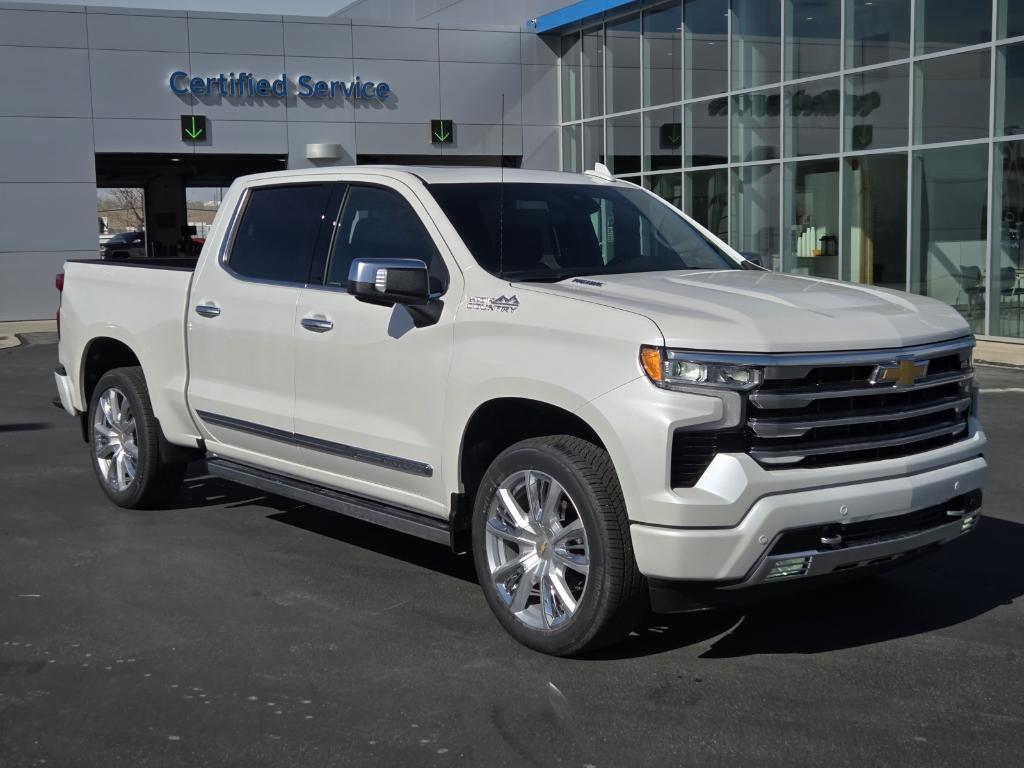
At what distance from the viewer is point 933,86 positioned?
18.3 metres

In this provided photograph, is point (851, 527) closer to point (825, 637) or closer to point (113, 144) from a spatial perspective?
point (825, 637)

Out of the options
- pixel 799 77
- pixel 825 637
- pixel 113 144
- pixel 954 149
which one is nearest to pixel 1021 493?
pixel 825 637

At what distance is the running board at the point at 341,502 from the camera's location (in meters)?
5.36

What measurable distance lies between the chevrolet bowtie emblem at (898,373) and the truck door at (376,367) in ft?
5.66

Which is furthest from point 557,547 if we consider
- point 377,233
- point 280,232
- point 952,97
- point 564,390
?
point 952,97

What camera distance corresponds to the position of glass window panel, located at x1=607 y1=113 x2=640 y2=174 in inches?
1053

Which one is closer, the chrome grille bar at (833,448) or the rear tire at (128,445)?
the chrome grille bar at (833,448)

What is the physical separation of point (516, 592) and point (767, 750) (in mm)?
1339

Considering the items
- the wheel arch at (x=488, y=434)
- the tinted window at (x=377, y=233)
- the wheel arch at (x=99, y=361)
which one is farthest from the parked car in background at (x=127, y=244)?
the wheel arch at (x=488, y=434)

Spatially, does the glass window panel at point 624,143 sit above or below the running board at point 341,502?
above

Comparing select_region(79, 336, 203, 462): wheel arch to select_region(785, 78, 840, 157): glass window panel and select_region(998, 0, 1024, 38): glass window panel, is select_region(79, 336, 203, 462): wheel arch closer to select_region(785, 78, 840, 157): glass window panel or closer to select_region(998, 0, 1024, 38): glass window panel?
select_region(998, 0, 1024, 38): glass window panel

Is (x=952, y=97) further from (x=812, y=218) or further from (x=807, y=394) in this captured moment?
(x=807, y=394)

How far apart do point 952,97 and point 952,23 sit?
105cm

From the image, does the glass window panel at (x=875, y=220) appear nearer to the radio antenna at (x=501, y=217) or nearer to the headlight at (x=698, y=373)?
the radio antenna at (x=501, y=217)
